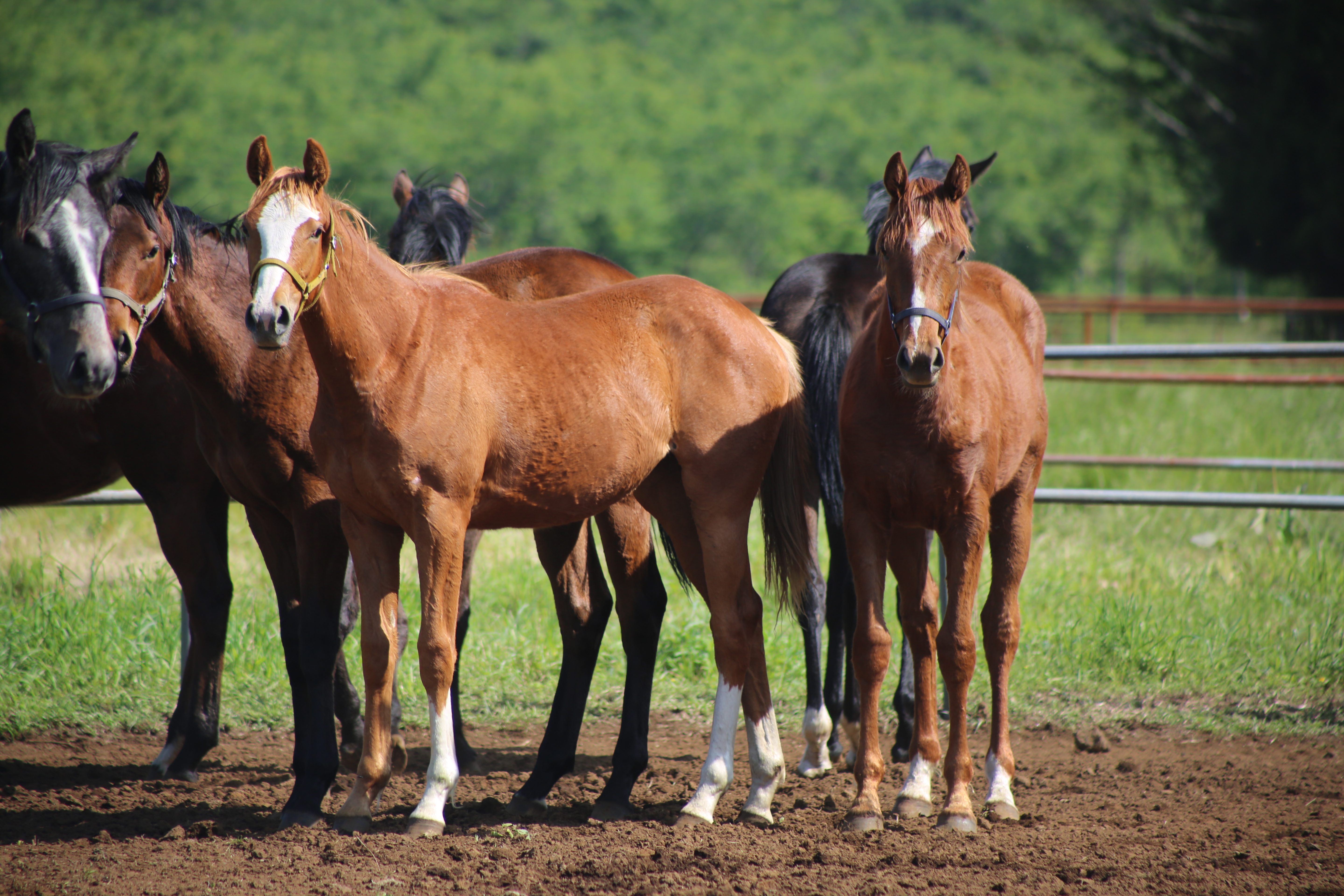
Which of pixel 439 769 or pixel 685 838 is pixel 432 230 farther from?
pixel 685 838

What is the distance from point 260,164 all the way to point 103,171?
697 millimetres

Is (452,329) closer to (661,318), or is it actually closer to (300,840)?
(661,318)

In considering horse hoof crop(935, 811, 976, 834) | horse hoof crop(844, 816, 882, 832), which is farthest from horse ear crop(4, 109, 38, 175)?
horse hoof crop(935, 811, 976, 834)

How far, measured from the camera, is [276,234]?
287cm

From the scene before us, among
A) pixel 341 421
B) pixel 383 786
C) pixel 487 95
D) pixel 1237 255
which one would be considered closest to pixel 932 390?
pixel 341 421

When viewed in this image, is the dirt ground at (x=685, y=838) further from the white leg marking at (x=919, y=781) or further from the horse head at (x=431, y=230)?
the horse head at (x=431, y=230)

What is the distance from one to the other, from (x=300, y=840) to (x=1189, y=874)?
2.68m

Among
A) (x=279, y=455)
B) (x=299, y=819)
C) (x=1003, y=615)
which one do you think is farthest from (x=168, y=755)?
(x=1003, y=615)

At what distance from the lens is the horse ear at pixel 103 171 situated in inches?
132

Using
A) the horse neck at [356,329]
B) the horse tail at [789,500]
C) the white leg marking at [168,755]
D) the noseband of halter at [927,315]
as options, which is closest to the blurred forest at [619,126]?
the horse tail at [789,500]

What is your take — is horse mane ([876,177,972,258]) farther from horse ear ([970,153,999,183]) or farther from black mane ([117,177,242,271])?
black mane ([117,177,242,271])

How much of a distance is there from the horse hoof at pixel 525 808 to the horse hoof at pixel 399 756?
0.64 meters

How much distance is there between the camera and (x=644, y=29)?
6331 cm

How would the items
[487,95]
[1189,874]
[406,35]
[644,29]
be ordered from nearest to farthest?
[1189,874] < [487,95] < [406,35] < [644,29]
